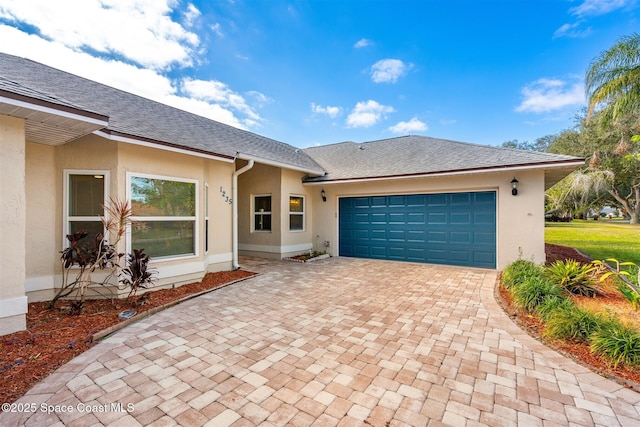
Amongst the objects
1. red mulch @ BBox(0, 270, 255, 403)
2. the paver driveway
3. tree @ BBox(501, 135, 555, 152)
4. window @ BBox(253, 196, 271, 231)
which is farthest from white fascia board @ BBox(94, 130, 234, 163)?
tree @ BBox(501, 135, 555, 152)

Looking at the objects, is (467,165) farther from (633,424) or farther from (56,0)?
(56,0)

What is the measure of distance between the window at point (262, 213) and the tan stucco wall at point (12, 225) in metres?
7.06

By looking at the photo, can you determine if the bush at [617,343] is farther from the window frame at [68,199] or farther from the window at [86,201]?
the window at [86,201]

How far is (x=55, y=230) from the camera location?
17.4ft

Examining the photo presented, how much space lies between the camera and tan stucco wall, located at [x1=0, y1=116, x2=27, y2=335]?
378 cm

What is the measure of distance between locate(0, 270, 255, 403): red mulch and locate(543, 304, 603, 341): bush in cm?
648

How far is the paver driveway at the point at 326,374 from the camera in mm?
2398

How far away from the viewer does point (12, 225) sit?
386 cm

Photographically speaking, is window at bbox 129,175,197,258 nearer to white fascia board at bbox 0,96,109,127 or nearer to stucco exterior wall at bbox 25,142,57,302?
stucco exterior wall at bbox 25,142,57,302

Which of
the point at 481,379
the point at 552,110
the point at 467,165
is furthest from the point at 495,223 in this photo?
the point at 552,110

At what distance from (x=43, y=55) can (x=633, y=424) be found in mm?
13747

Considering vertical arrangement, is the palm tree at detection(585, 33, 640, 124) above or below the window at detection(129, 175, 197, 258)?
above

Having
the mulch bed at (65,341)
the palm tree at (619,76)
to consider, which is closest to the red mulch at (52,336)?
the mulch bed at (65,341)

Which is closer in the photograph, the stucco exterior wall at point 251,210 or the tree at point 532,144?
the stucco exterior wall at point 251,210
